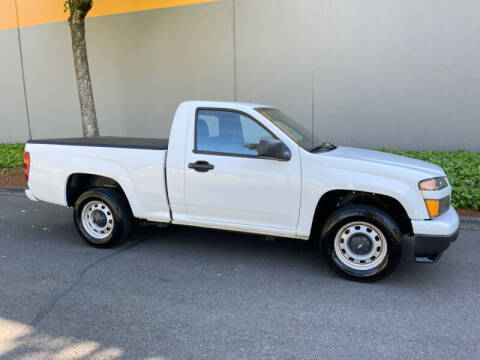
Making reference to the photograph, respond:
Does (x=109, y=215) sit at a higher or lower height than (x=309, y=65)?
lower

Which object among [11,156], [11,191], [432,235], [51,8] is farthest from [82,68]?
[432,235]

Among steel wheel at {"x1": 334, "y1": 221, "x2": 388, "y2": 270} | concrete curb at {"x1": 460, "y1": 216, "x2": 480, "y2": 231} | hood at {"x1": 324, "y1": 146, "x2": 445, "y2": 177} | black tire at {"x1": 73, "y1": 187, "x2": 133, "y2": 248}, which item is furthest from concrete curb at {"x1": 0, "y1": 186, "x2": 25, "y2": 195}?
concrete curb at {"x1": 460, "y1": 216, "x2": 480, "y2": 231}

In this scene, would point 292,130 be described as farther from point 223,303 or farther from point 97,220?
point 97,220

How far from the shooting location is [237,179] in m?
4.62

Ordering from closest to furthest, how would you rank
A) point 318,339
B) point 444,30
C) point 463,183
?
point 318,339
point 463,183
point 444,30

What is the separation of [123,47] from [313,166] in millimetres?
9478

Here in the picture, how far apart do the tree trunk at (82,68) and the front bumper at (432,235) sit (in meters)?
8.29

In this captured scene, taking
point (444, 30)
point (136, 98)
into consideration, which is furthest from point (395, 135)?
point (136, 98)

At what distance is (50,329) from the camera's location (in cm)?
344

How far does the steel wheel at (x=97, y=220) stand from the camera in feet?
17.8

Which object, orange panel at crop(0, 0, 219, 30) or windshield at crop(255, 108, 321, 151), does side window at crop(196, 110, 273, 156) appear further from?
orange panel at crop(0, 0, 219, 30)

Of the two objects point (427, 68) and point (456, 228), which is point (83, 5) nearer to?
point (427, 68)

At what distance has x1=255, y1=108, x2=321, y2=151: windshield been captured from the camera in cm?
471

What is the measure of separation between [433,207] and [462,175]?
3.49 metres
